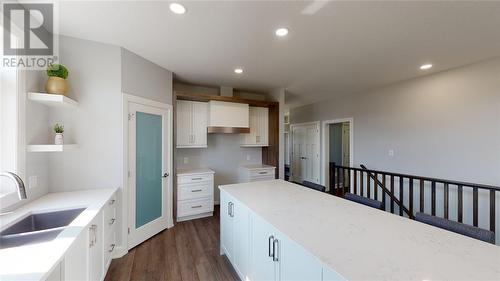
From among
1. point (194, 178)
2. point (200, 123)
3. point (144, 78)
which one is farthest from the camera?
point (200, 123)

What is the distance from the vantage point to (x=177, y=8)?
1.66 metres

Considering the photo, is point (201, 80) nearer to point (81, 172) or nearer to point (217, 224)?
point (81, 172)

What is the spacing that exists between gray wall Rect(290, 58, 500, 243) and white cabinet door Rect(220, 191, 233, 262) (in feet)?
11.5

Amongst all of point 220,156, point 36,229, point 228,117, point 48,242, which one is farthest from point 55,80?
point 220,156

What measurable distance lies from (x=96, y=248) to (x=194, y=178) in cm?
189

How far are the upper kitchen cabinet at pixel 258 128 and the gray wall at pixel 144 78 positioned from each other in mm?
1777

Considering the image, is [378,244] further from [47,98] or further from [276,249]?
[47,98]

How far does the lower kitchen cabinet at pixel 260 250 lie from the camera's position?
3.40ft

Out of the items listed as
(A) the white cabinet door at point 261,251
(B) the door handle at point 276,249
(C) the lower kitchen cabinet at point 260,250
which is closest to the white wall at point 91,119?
(C) the lower kitchen cabinet at point 260,250

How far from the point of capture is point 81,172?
7.27 ft

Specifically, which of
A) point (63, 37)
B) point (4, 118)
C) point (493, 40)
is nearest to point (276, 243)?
point (4, 118)

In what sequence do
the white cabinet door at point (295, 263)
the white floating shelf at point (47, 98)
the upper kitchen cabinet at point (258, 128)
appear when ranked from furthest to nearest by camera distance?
the upper kitchen cabinet at point (258, 128), the white floating shelf at point (47, 98), the white cabinet door at point (295, 263)

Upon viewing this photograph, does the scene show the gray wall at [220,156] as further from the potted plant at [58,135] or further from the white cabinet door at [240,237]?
the white cabinet door at [240,237]

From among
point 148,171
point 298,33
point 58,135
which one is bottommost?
point 148,171
